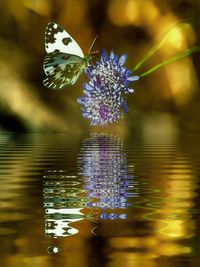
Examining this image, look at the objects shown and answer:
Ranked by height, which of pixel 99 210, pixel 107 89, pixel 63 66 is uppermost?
pixel 63 66

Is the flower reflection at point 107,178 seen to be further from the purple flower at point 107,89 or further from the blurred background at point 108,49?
the blurred background at point 108,49

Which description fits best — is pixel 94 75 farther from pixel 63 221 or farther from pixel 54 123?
pixel 63 221

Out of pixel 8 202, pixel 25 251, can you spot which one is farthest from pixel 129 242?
pixel 8 202

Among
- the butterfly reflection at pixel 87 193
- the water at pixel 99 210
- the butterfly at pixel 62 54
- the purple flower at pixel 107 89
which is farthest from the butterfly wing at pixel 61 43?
the butterfly reflection at pixel 87 193

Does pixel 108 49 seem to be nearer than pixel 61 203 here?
No

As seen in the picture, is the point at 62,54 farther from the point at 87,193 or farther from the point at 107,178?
the point at 87,193

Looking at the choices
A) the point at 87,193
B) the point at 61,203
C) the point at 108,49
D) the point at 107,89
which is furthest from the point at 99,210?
the point at 108,49

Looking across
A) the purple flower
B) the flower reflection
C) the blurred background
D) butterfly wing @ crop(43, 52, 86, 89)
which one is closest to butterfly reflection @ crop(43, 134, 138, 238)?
the flower reflection
